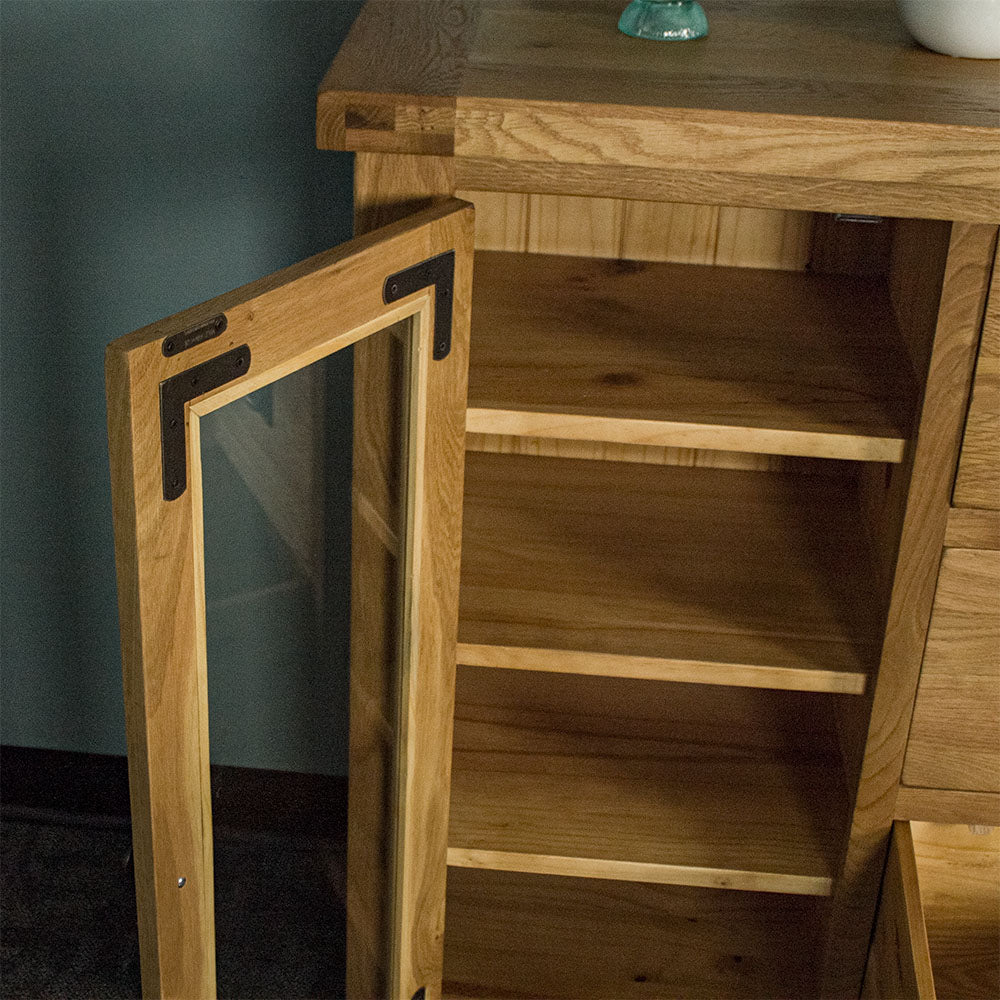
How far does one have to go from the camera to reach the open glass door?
2.54 ft

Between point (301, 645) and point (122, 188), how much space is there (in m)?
0.71

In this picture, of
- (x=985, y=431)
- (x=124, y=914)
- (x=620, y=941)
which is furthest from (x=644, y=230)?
(x=124, y=914)

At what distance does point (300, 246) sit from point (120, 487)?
836 mm

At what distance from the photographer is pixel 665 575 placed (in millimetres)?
1288

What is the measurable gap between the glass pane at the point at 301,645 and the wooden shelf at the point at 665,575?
131 mm

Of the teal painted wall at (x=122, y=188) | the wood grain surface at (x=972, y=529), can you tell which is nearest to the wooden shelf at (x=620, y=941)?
the teal painted wall at (x=122, y=188)

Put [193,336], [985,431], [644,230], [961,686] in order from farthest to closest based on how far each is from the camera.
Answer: [644,230], [961,686], [985,431], [193,336]

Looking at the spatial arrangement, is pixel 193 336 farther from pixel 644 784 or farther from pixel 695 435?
pixel 644 784

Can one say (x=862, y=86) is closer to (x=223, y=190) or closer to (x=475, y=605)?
(x=475, y=605)

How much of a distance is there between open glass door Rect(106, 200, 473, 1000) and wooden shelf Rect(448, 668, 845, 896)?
0.41 ft

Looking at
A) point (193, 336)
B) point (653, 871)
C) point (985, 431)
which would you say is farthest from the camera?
point (653, 871)

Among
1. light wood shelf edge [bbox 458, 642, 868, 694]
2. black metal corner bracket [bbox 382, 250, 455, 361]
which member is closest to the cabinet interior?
light wood shelf edge [bbox 458, 642, 868, 694]

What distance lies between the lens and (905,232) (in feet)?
4.07

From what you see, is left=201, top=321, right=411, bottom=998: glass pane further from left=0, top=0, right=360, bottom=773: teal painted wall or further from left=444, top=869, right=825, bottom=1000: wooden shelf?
left=444, top=869, right=825, bottom=1000: wooden shelf
